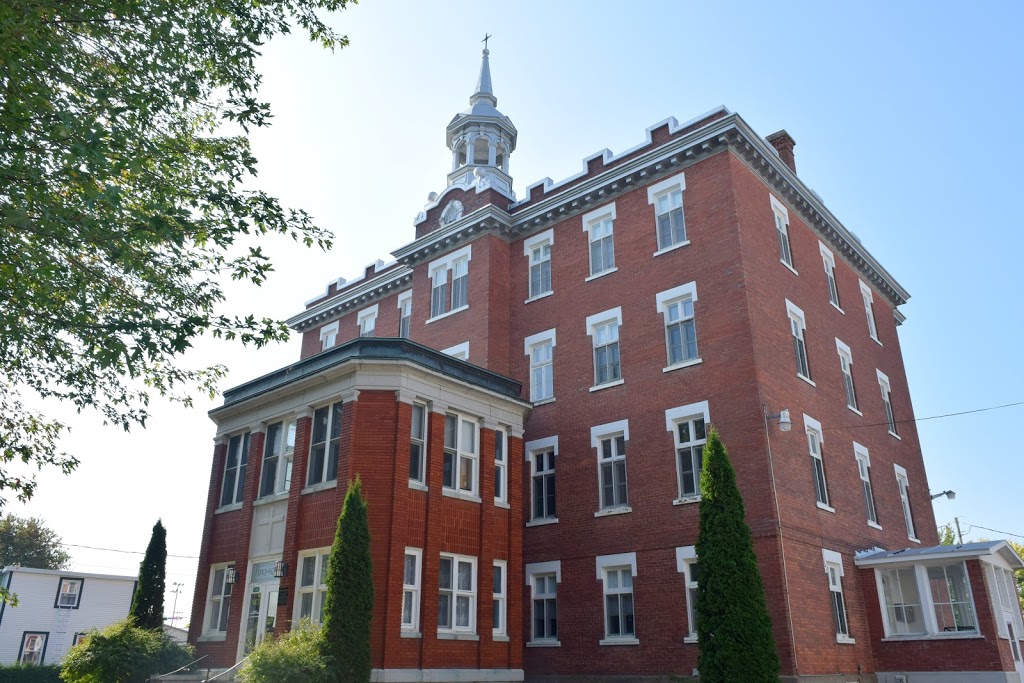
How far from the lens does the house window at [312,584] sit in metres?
18.9

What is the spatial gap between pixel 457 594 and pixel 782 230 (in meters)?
15.6

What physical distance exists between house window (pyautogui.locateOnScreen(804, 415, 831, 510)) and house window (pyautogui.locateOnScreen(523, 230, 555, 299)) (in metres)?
9.61

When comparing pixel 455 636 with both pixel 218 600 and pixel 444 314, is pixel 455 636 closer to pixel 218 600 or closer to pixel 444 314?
pixel 218 600

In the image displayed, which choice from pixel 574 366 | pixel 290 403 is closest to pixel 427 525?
pixel 290 403

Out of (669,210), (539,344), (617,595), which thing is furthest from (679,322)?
(617,595)

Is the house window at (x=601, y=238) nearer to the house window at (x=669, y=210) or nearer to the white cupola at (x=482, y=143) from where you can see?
the house window at (x=669, y=210)

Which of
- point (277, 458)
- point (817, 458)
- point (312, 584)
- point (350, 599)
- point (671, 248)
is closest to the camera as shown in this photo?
point (350, 599)

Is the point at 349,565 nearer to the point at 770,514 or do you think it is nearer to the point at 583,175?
the point at 770,514

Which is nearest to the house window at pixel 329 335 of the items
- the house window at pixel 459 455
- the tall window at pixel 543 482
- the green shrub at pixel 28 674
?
the tall window at pixel 543 482

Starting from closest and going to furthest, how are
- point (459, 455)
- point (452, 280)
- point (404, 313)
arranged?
point (459, 455), point (452, 280), point (404, 313)

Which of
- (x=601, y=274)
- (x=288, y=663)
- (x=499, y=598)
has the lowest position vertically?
→ (x=288, y=663)

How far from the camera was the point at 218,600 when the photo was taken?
22.2 meters

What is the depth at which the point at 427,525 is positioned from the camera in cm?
1978

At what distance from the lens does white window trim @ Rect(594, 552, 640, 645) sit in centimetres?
2197
